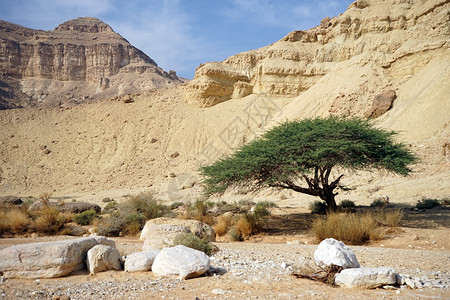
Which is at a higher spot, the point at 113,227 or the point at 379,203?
the point at 379,203

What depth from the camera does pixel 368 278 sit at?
163 inches

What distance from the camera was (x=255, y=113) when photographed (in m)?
36.8

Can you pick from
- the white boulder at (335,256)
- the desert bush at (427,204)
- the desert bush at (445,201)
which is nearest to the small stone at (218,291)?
the white boulder at (335,256)

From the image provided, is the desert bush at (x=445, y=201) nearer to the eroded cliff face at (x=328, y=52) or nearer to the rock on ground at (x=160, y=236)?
the rock on ground at (x=160, y=236)

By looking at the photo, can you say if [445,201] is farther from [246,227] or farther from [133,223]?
[133,223]

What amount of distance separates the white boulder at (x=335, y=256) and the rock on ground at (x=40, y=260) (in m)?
3.98

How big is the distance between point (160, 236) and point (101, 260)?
1940mm

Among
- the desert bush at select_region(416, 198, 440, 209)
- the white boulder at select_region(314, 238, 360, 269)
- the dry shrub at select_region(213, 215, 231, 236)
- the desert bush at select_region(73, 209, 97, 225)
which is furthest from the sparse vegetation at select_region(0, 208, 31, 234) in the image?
the desert bush at select_region(416, 198, 440, 209)

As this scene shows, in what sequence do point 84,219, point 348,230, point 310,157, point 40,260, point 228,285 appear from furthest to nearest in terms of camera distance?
1. point 84,219
2. point 310,157
3. point 348,230
4. point 40,260
5. point 228,285

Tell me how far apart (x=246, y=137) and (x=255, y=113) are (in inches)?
154

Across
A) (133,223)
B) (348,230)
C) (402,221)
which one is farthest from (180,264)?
(402,221)

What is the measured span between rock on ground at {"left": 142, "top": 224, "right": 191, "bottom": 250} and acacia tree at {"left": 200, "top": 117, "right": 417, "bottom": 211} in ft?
14.0

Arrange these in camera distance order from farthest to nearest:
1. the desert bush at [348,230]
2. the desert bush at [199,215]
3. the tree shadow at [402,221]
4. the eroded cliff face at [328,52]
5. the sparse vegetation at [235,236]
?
the eroded cliff face at [328,52] → the desert bush at [199,215] → the tree shadow at [402,221] → the sparse vegetation at [235,236] → the desert bush at [348,230]

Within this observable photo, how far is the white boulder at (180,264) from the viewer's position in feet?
15.0
